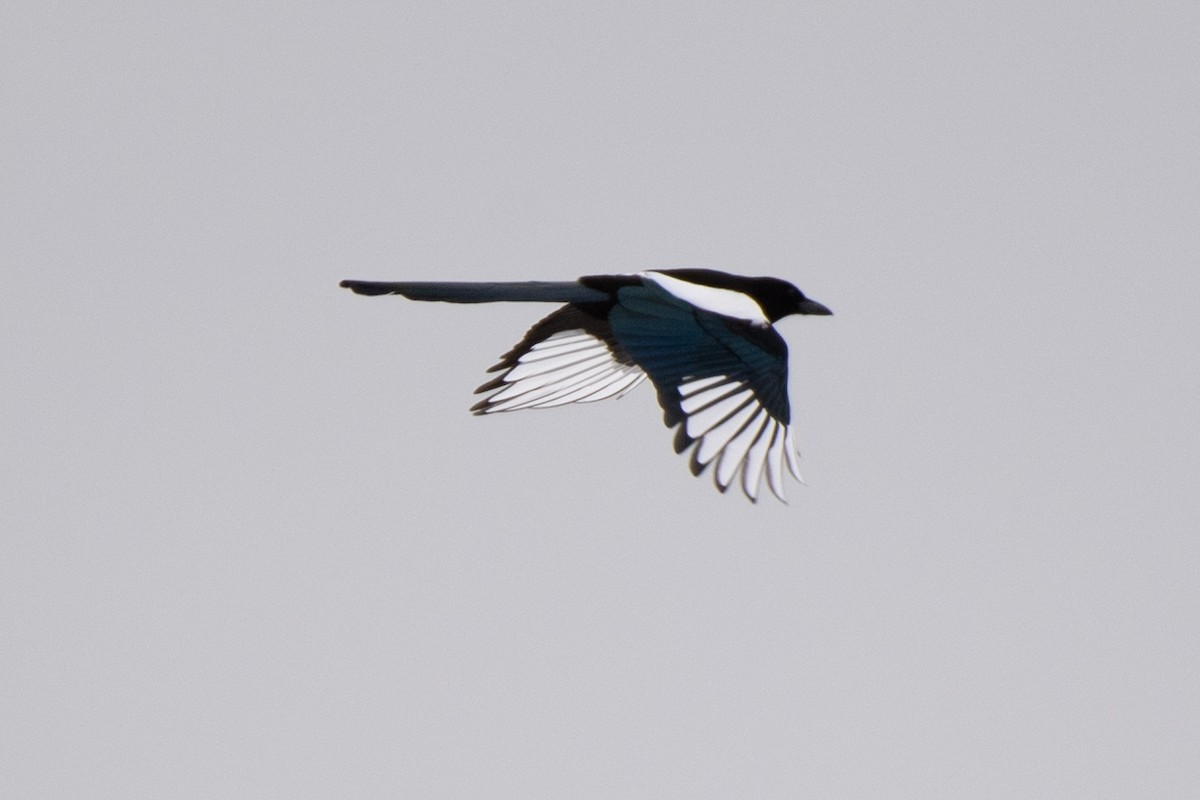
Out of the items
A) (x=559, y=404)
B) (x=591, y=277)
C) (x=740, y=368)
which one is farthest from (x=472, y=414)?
(x=740, y=368)

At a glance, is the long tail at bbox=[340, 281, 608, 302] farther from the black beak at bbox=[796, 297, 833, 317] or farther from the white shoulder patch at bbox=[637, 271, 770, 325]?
the black beak at bbox=[796, 297, 833, 317]

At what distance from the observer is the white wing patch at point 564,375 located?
509 centimetres

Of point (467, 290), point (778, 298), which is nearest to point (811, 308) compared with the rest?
point (778, 298)

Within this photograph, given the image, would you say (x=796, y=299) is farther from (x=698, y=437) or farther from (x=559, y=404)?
(x=698, y=437)

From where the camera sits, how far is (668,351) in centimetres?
459

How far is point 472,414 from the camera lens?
512cm

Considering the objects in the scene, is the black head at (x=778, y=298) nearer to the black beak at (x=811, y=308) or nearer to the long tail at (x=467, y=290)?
the black beak at (x=811, y=308)

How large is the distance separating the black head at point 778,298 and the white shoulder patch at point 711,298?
0.33 meters

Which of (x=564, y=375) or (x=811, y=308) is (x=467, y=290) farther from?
(x=811, y=308)

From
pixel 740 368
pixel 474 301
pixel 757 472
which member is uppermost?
pixel 474 301

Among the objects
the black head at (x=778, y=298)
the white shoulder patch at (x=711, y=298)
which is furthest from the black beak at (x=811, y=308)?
the white shoulder patch at (x=711, y=298)

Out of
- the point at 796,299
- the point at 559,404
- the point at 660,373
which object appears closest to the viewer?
the point at 660,373

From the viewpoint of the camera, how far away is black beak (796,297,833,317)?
538 centimetres

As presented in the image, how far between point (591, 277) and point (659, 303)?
0.75 feet
